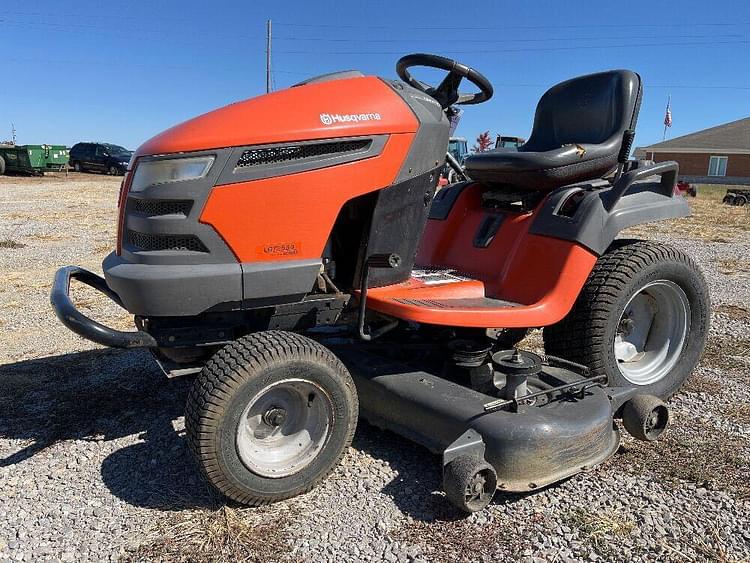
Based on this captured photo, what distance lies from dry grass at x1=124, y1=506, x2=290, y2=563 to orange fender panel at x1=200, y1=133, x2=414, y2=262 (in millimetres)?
931

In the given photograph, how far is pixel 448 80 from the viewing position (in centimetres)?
291

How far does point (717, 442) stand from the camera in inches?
115

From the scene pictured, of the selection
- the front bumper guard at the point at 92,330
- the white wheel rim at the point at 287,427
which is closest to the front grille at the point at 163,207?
the front bumper guard at the point at 92,330

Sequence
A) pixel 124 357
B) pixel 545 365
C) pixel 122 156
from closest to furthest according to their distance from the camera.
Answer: pixel 545 365, pixel 124 357, pixel 122 156

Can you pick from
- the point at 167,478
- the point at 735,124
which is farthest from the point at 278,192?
the point at 735,124

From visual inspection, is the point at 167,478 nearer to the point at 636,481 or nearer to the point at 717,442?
the point at 636,481

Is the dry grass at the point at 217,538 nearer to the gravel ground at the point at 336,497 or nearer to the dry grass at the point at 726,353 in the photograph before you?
the gravel ground at the point at 336,497

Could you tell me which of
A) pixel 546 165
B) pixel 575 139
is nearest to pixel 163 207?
pixel 546 165

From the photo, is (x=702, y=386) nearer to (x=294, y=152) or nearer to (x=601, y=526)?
(x=601, y=526)

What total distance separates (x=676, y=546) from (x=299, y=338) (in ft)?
4.90

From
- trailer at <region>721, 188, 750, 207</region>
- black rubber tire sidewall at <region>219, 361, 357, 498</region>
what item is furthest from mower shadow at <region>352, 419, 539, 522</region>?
trailer at <region>721, 188, 750, 207</region>

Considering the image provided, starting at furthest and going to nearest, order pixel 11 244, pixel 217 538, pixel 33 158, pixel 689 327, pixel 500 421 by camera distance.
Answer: pixel 33 158 → pixel 11 244 → pixel 689 327 → pixel 500 421 → pixel 217 538

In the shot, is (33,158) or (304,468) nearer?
(304,468)

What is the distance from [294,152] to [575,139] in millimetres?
1947
